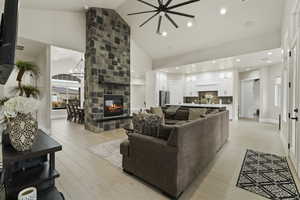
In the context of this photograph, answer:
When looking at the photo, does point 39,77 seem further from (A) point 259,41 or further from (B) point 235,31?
(A) point 259,41

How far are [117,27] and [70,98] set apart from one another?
5.76m

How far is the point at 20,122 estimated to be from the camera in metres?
1.20

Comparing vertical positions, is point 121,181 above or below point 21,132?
below

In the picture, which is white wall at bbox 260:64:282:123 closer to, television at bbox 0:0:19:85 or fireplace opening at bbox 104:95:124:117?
fireplace opening at bbox 104:95:124:117

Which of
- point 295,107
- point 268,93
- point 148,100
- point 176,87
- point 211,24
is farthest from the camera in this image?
point 176,87

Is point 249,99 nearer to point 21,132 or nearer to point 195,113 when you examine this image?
point 195,113

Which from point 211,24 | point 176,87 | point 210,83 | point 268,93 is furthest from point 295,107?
point 176,87

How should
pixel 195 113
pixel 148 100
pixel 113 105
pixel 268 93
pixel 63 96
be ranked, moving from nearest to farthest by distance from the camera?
pixel 195 113
pixel 113 105
pixel 268 93
pixel 148 100
pixel 63 96

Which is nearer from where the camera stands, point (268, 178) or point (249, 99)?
point (268, 178)

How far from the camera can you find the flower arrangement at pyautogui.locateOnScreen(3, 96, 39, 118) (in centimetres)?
114

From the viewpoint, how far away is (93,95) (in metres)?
5.13

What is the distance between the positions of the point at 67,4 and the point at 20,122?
500cm

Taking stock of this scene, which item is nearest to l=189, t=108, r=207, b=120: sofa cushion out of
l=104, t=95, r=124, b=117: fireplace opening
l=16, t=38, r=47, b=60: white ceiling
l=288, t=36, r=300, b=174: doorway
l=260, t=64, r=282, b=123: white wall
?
l=288, t=36, r=300, b=174: doorway

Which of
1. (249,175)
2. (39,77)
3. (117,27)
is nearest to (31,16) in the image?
(39,77)
